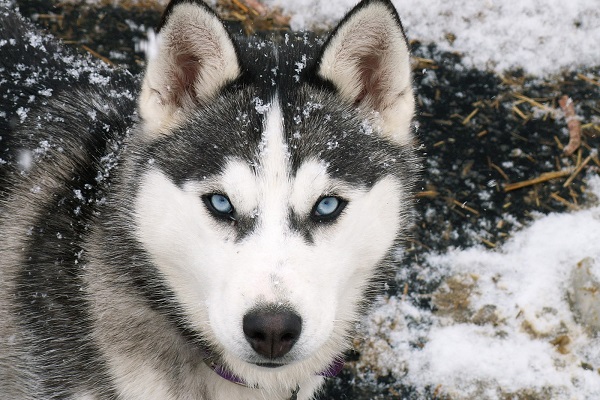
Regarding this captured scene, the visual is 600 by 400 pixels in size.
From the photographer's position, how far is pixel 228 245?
7.00 feet

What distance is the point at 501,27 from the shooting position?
4484 millimetres

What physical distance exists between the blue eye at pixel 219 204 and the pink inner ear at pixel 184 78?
453 millimetres

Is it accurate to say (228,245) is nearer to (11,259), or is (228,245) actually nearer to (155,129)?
(155,129)

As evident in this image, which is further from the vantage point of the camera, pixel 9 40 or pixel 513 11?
pixel 513 11

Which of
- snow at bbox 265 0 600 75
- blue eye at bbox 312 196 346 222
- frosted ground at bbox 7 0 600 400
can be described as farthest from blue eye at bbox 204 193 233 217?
snow at bbox 265 0 600 75

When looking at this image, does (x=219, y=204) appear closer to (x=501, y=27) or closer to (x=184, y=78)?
(x=184, y=78)

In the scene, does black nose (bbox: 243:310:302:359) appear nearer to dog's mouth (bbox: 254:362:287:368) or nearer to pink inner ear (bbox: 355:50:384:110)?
dog's mouth (bbox: 254:362:287:368)

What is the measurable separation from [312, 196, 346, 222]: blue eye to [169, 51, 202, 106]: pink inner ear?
644 mm

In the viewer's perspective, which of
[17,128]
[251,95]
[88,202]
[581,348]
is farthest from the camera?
[581,348]

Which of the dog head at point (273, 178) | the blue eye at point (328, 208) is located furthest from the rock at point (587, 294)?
the blue eye at point (328, 208)

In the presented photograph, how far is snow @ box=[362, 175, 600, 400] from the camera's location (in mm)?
3367

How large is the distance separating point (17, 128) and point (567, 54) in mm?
3323

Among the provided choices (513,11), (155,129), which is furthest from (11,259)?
(513,11)

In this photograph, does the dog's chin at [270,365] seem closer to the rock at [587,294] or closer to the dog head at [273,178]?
the dog head at [273,178]
